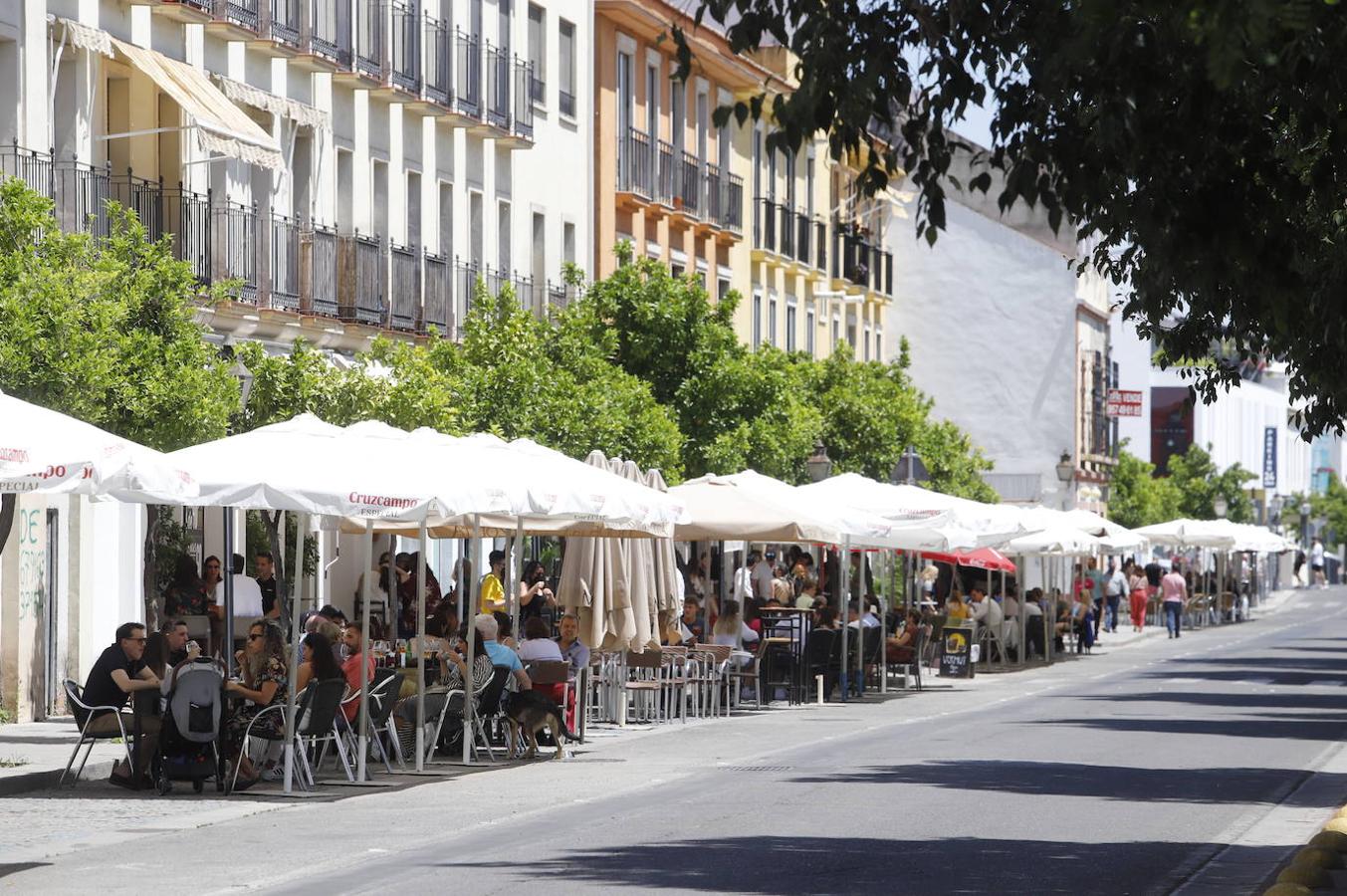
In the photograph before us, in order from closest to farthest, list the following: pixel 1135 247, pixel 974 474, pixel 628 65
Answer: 1. pixel 1135 247
2. pixel 628 65
3. pixel 974 474

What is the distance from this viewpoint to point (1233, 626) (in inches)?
2911

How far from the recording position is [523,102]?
144ft

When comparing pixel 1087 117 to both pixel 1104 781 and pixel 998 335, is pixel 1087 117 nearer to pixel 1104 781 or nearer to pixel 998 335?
pixel 1104 781

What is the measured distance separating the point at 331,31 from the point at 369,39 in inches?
57.4

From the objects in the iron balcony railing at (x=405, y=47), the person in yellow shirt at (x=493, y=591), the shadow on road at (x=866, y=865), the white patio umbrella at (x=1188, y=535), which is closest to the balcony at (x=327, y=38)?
the iron balcony railing at (x=405, y=47)

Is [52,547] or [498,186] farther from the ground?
[498,186]

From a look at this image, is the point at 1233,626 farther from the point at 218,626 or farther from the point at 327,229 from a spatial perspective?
the point at 218,626

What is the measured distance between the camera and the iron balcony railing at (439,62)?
39.5m

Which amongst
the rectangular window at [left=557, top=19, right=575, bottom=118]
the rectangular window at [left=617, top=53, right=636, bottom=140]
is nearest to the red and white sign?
the rectangular window at [left=617, top=53, right=636, bottom=140]

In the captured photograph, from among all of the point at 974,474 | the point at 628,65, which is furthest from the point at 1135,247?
the point at 974,474

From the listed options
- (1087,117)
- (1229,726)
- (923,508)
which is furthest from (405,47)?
(1087,117)

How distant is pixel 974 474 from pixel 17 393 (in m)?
41.0

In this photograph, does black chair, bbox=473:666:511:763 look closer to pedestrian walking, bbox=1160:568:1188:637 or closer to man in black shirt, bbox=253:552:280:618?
man in black shirt, bbox=253:552:280:618

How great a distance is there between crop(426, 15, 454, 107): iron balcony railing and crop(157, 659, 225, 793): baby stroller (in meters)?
21.4
